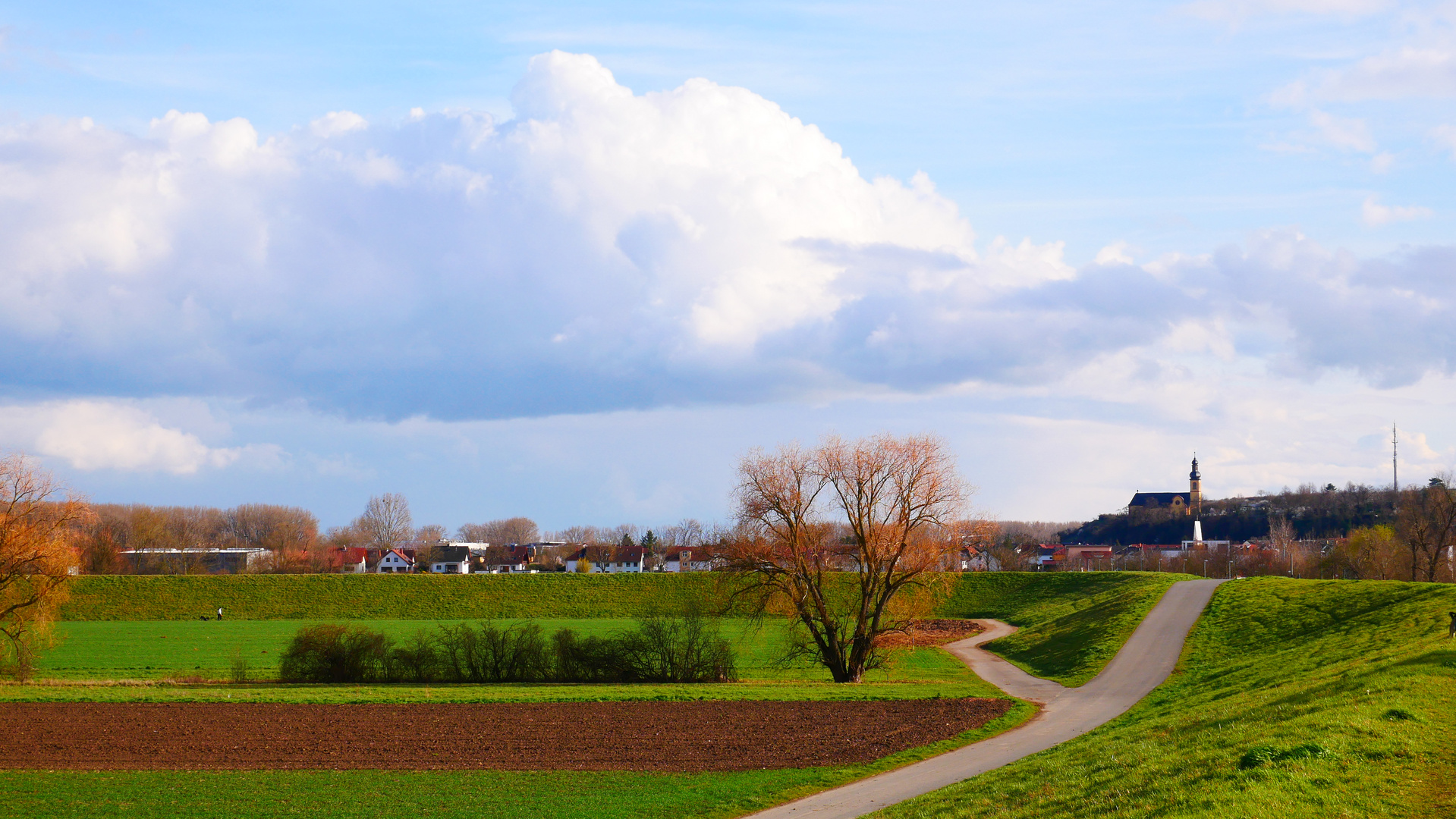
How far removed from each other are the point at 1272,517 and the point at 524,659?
518 feet

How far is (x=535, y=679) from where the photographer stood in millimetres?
44250

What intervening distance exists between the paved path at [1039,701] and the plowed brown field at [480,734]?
6.65 ft

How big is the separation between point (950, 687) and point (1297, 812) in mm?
29948

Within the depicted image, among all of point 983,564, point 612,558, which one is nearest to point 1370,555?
point 983,564

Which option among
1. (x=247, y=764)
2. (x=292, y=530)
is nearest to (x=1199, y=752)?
(x=247, y=764)

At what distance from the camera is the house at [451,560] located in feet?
527

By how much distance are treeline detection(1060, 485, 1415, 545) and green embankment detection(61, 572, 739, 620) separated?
11824cm

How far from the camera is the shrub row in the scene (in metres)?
43.9

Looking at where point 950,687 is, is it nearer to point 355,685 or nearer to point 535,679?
point 535,679

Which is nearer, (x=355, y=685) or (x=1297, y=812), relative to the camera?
(x=1297, y=812)

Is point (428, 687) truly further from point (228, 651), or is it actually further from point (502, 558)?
point (502, 558)

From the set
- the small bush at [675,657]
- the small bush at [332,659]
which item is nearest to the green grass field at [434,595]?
the small bush at [675,657]

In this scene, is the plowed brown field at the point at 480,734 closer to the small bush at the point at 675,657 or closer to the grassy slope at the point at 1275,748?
the grassy slope at the point at 1275,748

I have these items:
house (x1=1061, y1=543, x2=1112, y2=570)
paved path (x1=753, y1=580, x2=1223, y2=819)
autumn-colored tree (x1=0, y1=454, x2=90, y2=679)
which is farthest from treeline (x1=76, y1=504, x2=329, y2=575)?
house (x1=1061, y1=543, x2=1112, y2=570)
